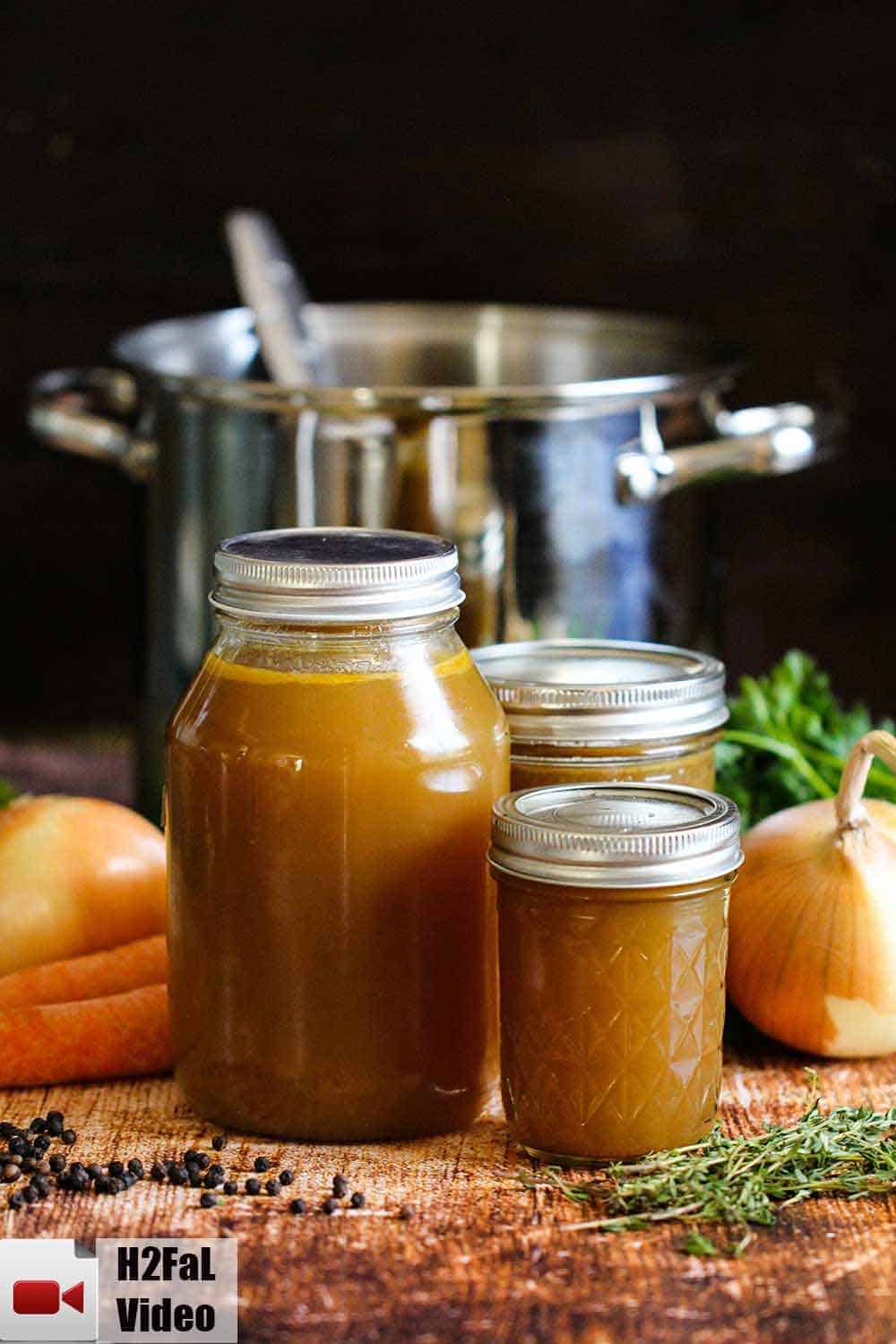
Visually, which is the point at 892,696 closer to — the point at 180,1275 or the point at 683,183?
the point at 683,183

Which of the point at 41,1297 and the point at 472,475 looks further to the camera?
the point at 472,475

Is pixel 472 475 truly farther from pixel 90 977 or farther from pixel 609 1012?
pixel 609 1012

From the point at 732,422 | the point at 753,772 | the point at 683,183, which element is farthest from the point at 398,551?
the point at 683,183

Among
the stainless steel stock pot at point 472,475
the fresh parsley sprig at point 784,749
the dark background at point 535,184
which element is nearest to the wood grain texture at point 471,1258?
the fresh parsley sprig at point 784,749

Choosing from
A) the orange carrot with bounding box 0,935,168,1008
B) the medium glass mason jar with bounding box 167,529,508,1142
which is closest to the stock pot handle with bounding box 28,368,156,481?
the orange carrot with bounding box 0,935,168,1008

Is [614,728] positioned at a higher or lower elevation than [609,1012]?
higher

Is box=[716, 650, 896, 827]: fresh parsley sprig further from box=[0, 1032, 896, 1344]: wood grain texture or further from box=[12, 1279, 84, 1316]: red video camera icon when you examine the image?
box=[12, 1279, 84, 1316]: red video camera icon

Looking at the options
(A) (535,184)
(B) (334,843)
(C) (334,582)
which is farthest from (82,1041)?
(A) (535,184)
